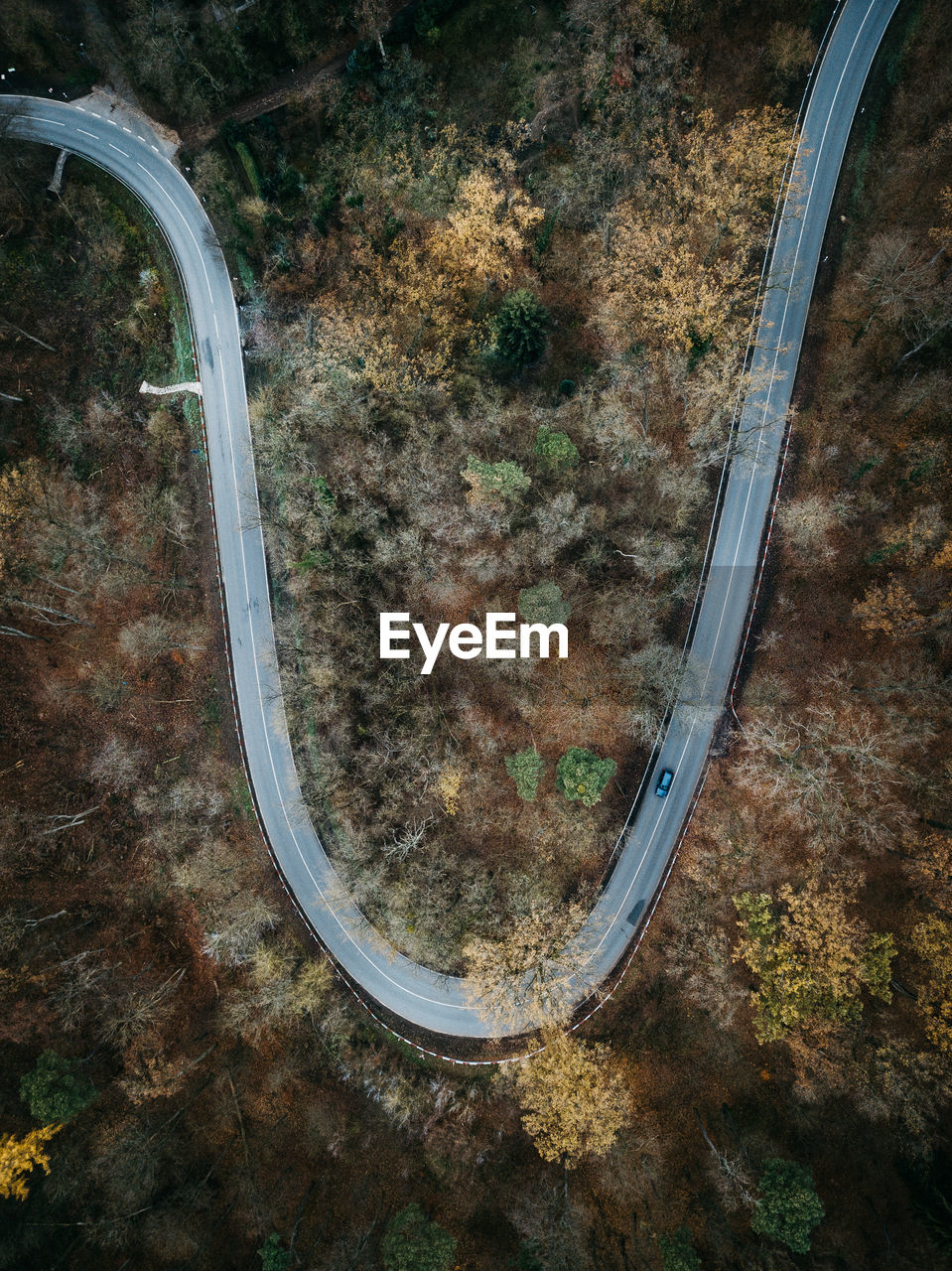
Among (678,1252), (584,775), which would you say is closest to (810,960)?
(584,775)

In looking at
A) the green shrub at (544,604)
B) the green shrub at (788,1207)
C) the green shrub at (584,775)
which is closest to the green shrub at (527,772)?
the green shrub at (584,775)

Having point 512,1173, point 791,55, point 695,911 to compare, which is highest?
point 791,55

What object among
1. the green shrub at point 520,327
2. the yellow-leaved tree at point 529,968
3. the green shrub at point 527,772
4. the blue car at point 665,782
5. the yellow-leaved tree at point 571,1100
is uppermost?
the green shrub at point 520,327

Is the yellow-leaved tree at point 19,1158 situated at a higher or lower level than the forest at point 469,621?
lower

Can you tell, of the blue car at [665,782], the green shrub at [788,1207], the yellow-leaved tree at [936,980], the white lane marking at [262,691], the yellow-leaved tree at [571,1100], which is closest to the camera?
the green shrub at [788,1207]

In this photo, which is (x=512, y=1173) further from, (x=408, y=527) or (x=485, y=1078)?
(x=408, y=527)

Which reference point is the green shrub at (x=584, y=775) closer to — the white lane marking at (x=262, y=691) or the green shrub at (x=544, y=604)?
the green shrub at (x=544, y=604)

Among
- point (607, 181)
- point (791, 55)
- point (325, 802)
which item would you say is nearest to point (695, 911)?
point (325, 802)
